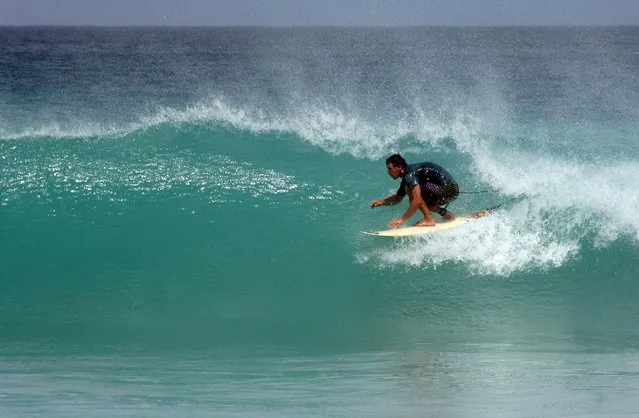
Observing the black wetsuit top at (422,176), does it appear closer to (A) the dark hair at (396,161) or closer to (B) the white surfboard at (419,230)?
(A) the dark hair at (396,161)

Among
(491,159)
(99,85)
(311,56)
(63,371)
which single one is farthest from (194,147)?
(311,56)

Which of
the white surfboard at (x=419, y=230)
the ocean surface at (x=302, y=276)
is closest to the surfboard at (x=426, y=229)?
the white surfboard at (x=419, y=230)

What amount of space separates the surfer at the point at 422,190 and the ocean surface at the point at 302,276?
351 millimetres

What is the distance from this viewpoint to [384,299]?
1014 centimetres

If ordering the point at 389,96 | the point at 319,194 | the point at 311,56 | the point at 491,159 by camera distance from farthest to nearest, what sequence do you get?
the point at 311,56, the point at 389,96, the point at 491,159, the point at 319,194

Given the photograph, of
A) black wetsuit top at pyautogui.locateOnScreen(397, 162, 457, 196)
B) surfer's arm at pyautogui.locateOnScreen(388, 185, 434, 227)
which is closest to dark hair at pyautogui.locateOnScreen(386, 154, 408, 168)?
black wetsuit top at pyautogui.locateOnScreen(397, 162, 457, 196)

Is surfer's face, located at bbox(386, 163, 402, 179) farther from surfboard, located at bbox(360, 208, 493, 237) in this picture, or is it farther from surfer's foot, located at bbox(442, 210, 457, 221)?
surfer's foot, located at bbox(442, 210, 457, 221)

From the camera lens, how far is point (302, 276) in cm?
1066

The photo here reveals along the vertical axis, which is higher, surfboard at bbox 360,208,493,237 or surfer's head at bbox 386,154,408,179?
surfer's head at bbox 386,154,408,179

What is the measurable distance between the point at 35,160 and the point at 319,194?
375cm

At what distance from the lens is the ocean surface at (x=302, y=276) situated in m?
7.59

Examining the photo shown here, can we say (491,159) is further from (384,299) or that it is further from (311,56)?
(311,56)

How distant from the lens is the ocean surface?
24.9ft

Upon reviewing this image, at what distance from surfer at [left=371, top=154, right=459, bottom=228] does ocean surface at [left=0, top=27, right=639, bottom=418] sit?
0.35 metres
